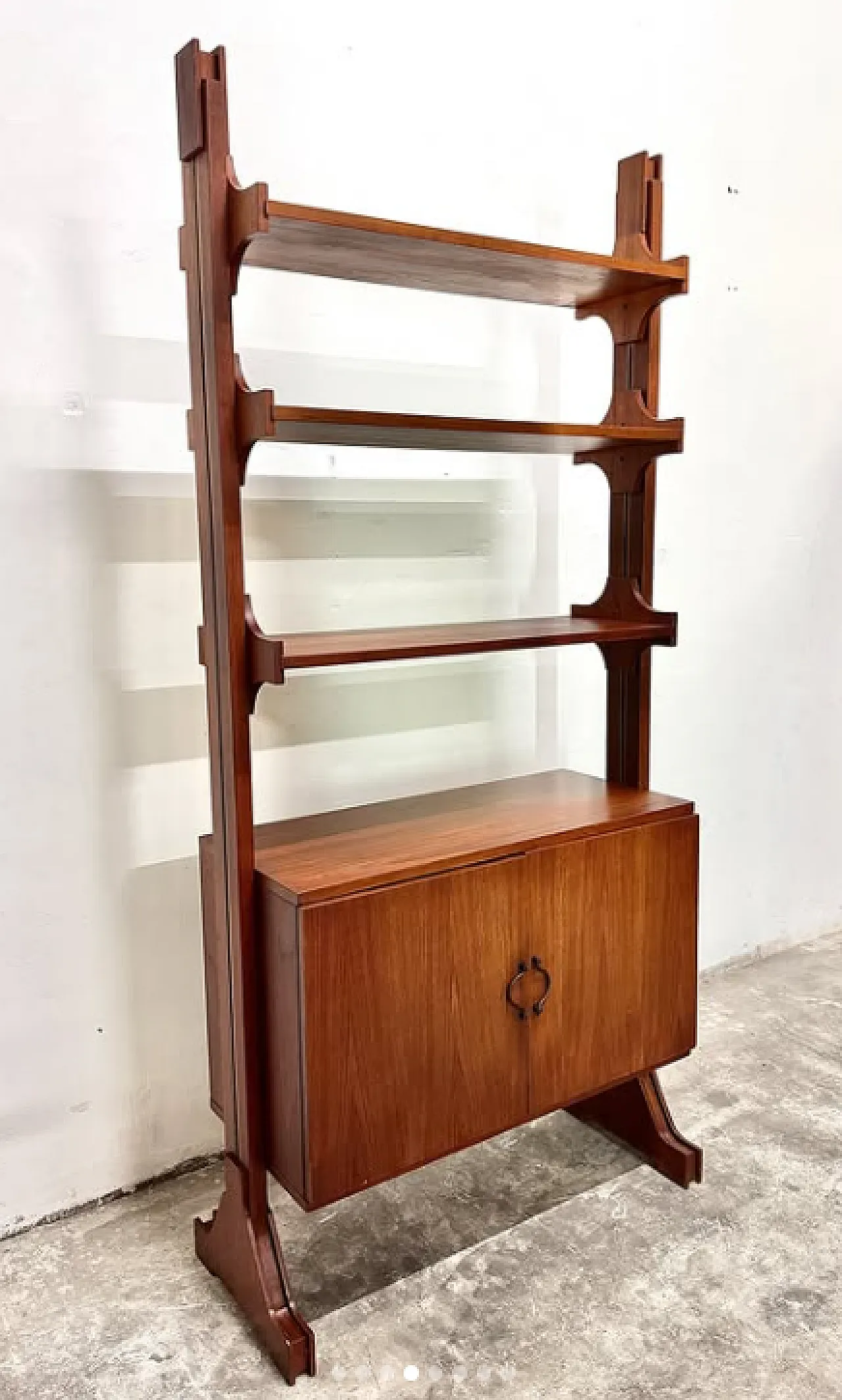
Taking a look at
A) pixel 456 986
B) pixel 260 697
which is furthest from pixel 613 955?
pixel 260 697

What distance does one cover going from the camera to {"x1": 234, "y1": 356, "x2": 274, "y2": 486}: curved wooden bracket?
1.55 meters

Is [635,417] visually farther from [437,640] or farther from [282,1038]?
[282,1038]

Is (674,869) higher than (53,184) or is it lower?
lower

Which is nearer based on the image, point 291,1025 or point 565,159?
point 291,1025

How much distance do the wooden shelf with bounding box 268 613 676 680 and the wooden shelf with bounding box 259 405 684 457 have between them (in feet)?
1.08

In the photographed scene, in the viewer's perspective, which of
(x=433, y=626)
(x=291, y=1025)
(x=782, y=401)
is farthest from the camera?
(x=782, y=401)

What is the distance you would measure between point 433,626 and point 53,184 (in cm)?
105

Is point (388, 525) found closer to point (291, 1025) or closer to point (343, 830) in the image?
point (343, 830)

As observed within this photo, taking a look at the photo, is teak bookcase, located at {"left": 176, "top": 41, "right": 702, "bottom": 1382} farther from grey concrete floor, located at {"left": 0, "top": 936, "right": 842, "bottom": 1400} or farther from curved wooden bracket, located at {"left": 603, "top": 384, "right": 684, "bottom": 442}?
grey concrete floor, located at {"left": 0, "top": 936, "right": 842, "bottom": 1400}

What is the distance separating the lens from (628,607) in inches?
85.9

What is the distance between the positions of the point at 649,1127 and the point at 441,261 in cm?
168

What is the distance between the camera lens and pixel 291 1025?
167 cm

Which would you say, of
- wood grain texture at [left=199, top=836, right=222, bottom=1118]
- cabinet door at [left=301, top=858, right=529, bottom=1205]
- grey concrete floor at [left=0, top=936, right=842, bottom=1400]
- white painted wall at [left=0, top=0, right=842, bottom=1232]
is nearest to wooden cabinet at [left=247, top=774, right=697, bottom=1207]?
cabinet door at [left=301, top=858, right=529, bottom=1205]

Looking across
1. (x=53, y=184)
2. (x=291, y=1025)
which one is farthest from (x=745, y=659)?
(x=53, y=184)
